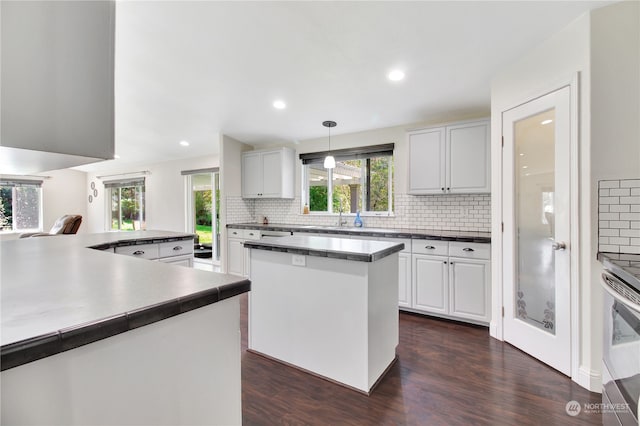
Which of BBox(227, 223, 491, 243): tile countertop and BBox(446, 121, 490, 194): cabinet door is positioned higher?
BBox(446, 121, 490, 194): cabinet door

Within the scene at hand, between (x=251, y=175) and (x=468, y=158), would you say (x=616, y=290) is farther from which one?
(x=251, y=175)

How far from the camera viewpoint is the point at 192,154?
6.01 meters

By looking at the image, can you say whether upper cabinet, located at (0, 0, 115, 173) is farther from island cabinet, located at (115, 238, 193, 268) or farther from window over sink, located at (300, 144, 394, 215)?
window over sink, located at (300, 144, 394, 215)

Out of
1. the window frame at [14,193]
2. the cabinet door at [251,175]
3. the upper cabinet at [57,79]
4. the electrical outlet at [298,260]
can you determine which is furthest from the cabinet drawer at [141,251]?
the window frame at [14,193]

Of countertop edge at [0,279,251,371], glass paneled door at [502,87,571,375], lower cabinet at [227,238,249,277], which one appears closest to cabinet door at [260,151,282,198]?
lower cabinet at [227,238,249,277]

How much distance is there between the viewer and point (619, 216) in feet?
5.96

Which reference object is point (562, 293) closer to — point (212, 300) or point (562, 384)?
point (562, 384)

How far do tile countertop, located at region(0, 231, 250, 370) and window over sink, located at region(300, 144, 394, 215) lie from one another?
3.25 metres

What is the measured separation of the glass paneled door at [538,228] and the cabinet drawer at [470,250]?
27 centimetres

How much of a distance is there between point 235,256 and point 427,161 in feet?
10.7

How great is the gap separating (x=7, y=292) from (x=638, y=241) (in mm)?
3056

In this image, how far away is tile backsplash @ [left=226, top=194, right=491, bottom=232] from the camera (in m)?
3.42

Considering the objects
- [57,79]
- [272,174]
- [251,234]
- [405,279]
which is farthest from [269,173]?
[57,79]

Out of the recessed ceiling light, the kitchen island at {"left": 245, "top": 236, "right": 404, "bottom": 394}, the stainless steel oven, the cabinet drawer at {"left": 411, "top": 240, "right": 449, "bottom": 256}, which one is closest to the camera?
the stainless steel oven
